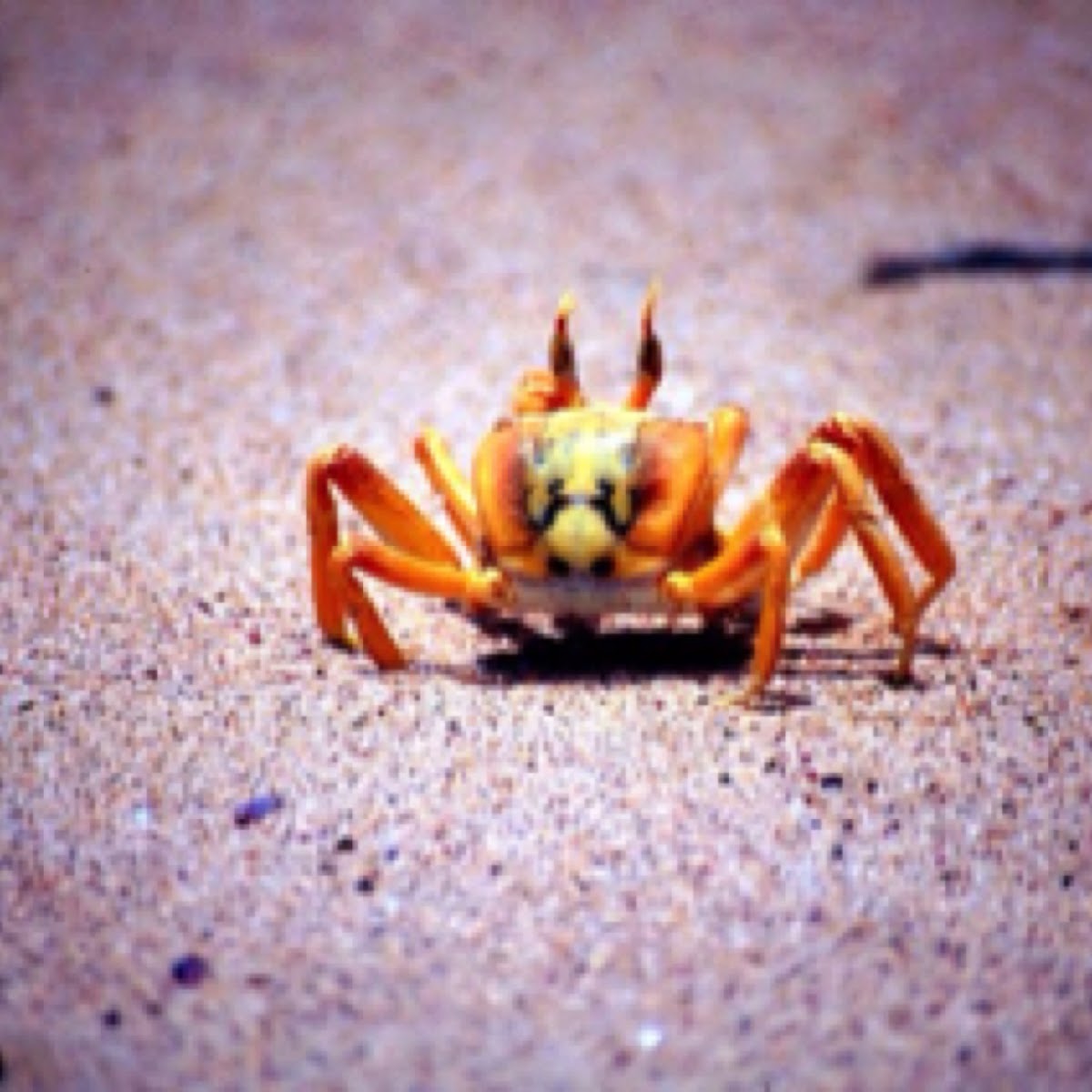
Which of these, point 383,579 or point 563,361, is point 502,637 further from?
point 563,361

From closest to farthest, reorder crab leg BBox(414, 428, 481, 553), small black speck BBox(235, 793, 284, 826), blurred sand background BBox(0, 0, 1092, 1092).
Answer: blurred sand background BBox(0, 0, 1092, 1092) → small black speck BBox(235, 793, 284, 826) → crab leg BBox(414, 428, 481, 553)

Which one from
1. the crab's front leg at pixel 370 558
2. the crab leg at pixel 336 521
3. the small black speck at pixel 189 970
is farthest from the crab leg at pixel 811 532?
the small black speck at pixel 189 970

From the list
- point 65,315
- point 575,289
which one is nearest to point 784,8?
point 575,289

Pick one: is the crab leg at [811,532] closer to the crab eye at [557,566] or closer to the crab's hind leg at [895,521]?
the crab's hind leg at [895,521]

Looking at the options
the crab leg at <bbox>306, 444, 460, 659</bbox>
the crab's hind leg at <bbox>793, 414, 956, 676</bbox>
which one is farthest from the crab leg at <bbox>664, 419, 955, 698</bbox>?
the crab leg at <bbox>306, 444, 460, 659</bbox>

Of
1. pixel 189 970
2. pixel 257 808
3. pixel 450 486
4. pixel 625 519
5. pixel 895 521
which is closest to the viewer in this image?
pixel 189 970

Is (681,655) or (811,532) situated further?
(681,655)

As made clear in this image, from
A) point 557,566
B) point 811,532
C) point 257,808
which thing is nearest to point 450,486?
point 557,566

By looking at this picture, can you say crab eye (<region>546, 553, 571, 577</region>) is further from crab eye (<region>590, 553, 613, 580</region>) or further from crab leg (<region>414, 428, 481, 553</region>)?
crab leg (<region>414, 428, 481, 553</region>)
